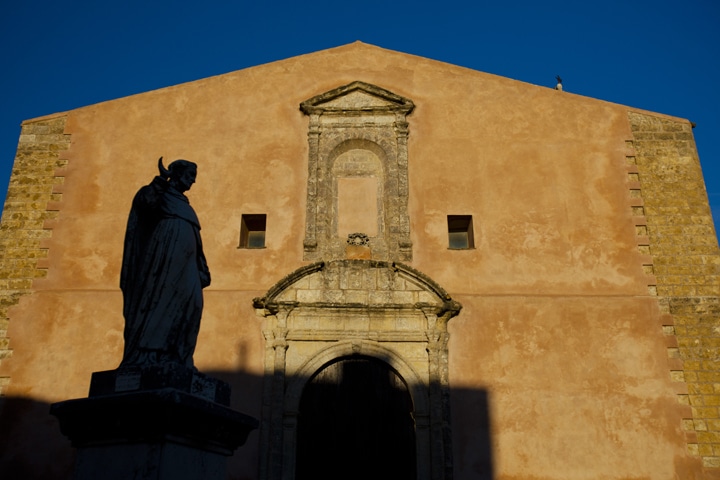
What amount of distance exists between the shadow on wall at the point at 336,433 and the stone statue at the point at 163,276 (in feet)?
13.8

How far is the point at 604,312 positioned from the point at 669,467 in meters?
1.81

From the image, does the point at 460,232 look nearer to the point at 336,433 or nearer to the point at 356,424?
the point at 356,424

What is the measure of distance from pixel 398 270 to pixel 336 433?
6.63 ft

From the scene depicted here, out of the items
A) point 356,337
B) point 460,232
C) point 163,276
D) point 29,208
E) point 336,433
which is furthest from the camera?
point 460,232

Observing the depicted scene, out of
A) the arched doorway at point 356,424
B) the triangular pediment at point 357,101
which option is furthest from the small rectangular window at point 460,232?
the arched doorway at point 356,424

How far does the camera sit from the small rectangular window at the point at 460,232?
928cm

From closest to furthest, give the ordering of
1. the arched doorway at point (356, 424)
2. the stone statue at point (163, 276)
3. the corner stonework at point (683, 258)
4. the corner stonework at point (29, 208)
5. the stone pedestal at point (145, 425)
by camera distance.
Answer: the stone pedestal at point (145, 425), the stone statue at point (163, 276), the arched doorway at point (356, 424), the corner stonework at point (683, 258), the corner stonework at point (29, 208)

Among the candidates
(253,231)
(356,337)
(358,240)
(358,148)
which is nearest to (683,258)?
(358,240)

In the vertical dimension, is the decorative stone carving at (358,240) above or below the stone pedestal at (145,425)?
above

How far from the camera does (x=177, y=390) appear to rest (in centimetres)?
353

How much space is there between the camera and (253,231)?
9500 millimetres

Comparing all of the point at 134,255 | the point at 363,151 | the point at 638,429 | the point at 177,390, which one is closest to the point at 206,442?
the point at 177,390

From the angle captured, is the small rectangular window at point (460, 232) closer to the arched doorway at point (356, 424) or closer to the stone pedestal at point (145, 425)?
the arched doorway at point (356, 424)

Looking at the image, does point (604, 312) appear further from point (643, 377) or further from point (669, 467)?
point (669, 467)
